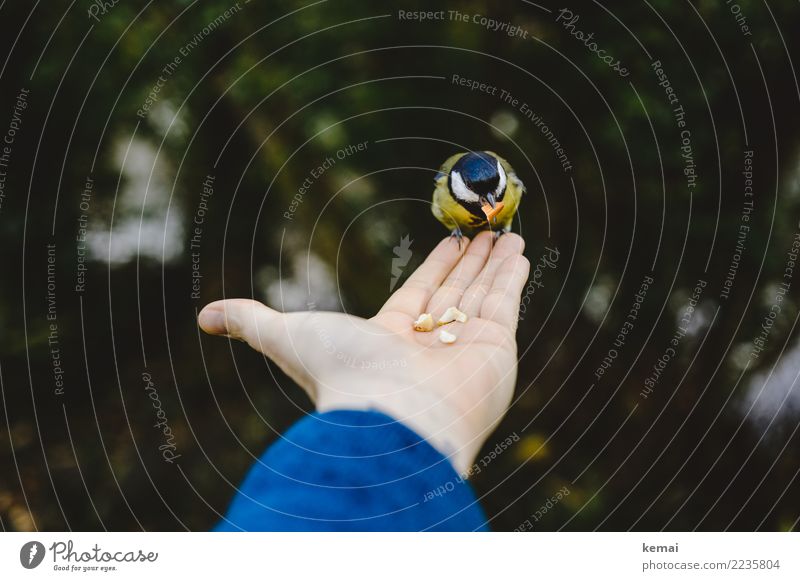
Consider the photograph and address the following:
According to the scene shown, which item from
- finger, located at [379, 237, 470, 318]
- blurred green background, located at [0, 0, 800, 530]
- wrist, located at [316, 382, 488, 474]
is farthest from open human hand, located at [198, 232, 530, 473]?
blurred green background, located at [0, 0, 800, 530]

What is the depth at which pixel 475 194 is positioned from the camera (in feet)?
5.95

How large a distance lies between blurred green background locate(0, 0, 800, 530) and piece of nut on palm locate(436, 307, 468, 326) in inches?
32.5

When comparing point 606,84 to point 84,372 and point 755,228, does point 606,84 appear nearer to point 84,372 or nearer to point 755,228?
point 755,228

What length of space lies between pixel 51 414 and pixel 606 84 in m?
2.25

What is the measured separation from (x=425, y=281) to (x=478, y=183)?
0.98 feet

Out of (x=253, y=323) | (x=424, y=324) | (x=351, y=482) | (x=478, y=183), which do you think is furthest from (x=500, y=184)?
(x=351, y=482)

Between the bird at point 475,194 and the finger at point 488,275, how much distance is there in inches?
3.8

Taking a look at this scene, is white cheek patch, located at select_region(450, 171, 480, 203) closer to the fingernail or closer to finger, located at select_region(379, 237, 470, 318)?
finger, located at select_region(379, 237, 470, 318)

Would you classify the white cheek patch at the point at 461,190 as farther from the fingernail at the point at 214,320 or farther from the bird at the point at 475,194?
the fingernail at the point at 214,320

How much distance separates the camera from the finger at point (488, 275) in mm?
1615

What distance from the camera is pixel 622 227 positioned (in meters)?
2.32

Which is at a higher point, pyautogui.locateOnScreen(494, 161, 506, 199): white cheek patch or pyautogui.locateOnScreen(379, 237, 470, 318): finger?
pyautogui.locateOnScreen(494, 161, 506, 199): white cheek patch

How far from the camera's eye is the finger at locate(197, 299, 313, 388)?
4.40 ft

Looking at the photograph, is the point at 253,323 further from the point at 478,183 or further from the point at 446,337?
the point at 478,183
